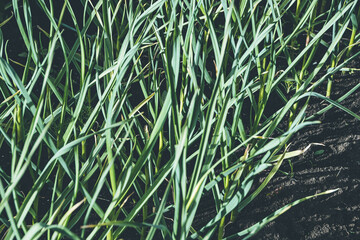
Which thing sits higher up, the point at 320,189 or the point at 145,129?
the point at 145,129

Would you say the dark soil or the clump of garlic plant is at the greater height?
the clump of garlic plant

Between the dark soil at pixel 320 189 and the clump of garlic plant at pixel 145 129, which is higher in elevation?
the clump of garlic plant at pixel 145 129

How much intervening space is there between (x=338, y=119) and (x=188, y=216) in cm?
68

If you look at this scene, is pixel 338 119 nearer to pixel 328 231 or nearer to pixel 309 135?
pixel 309 135

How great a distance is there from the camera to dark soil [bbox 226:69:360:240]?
904 millimetres

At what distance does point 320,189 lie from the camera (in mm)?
975

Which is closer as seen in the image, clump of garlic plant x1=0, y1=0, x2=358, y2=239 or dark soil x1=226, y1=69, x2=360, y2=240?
clump of garlic plant x1=0, y1=0, x2=358, y2=239

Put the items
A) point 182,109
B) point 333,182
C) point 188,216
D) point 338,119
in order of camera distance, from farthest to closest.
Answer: point 338,119
point 333,182
point 182,109
point 188,216

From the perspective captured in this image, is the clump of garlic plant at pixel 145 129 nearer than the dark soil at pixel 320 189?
Yes

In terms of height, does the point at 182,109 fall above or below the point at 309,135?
above

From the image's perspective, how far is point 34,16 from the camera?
4.15ft

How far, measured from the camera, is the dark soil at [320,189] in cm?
90

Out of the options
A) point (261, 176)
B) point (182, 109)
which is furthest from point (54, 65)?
point (261, 176)

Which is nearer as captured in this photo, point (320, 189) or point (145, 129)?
point (145, 129)
